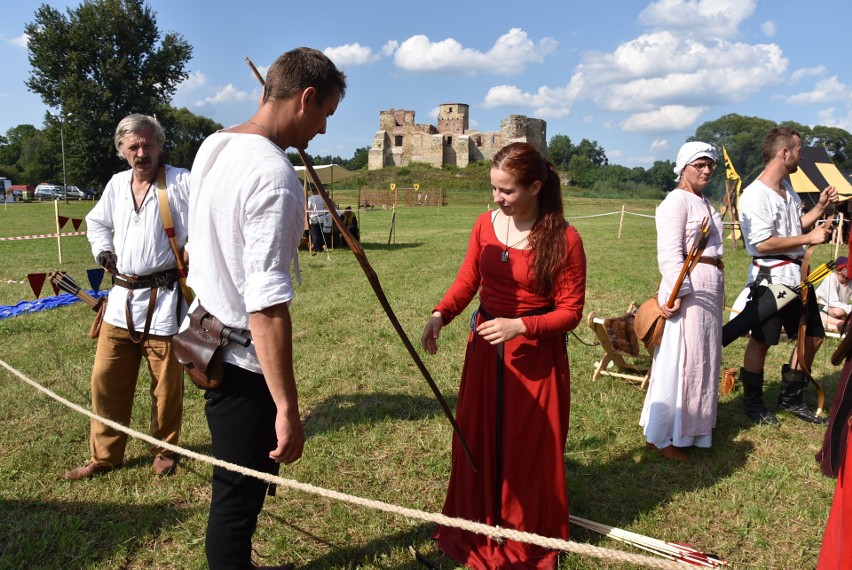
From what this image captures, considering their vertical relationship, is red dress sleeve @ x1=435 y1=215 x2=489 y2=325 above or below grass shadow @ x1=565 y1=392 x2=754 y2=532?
above

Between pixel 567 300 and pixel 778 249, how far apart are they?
8.19 ft

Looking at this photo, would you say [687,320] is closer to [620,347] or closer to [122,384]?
[620,347]

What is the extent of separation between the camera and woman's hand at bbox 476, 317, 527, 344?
2.40m

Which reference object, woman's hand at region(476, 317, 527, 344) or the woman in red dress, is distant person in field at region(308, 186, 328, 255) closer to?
the woman in red dress

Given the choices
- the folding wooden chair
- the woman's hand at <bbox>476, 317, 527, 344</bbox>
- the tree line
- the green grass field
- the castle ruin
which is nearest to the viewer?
the woman's hand at <bbox>476, 317, 527, 344</bbox>

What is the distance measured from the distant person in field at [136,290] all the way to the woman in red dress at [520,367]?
1.65m

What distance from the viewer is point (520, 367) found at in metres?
2.62

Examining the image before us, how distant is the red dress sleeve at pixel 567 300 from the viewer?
8.05ft

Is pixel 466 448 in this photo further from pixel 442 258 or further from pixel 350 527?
pixel 442 258

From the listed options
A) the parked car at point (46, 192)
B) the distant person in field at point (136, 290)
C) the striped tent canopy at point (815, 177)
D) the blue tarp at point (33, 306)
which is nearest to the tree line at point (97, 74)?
the parked car at point (46, 192)

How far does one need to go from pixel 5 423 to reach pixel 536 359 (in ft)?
12.7

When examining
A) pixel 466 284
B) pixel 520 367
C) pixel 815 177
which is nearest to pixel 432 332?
pixel 466 284

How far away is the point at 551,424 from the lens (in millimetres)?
2625

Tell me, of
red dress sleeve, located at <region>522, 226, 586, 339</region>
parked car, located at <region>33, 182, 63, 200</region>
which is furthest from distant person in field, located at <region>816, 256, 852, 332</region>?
parked car, located at <region>33, 182, 63, 200</region>
